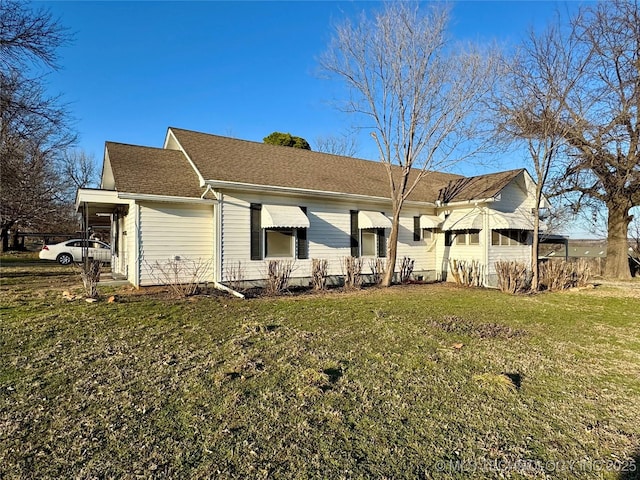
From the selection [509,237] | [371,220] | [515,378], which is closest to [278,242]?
[371,220]

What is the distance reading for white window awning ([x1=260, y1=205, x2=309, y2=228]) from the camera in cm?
1070

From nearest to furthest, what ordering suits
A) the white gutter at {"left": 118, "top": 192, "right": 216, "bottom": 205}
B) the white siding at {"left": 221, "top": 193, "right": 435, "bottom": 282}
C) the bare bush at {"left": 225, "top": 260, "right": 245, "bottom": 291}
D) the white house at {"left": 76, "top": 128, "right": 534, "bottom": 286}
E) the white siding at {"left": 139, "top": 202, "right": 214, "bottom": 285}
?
1. the white gutter at {"left": 118, "top": 192, "right": 216, "bottom": 205}
2. the white siding at {"left": 139, "top": 202, "right": 214, "bottom": 285}
3. the white house at {"left": 76, "top": 128, "right": 534, "bottom": 286}
4. the bare bush at {"left": 225, "top": 260, "right": 245, "bottom": 291}
5. the white siding at {"left": 221, "top": 193, "right": 435, "bottom": 282}

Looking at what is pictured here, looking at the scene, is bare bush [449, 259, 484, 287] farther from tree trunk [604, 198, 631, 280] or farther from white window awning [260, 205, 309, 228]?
tree trunk [604, 198, 631, 280]

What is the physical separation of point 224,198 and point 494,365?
814 cm

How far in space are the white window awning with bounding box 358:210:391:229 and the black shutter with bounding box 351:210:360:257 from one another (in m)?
0.14

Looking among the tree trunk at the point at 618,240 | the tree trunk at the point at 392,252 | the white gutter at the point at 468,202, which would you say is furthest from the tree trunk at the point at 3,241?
the tree trunk at the point at 618,240

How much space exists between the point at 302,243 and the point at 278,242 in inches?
31.1

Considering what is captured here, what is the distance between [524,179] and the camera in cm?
1479

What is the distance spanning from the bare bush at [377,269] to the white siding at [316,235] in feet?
0.58

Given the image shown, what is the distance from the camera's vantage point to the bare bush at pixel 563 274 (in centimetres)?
1240

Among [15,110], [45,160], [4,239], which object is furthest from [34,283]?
[4,239]

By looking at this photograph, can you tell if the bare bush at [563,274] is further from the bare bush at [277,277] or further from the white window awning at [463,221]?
the bare bush at [277,277]

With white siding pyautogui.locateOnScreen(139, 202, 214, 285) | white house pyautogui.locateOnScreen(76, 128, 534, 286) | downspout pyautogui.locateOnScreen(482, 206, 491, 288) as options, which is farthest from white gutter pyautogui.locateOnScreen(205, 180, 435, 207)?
downspout pyautogui.locateOnScreen(482, 206, 491, 288)

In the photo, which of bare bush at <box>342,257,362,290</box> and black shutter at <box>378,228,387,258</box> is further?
black shutter at <box>378,228,387,258</box>
